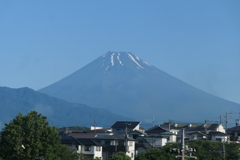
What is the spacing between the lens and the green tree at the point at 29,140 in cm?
4350

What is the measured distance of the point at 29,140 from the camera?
144ft

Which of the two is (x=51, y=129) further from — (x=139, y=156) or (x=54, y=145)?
(x=139, y=156)

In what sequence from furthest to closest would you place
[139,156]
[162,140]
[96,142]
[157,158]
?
[162,140] < [96,142] < [139,156] < [157,158]

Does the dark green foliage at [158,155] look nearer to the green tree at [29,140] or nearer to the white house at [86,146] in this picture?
the white house at [86,146]

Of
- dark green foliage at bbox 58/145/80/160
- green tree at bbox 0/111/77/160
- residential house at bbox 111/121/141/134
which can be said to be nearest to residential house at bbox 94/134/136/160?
dark green foliage at bbox 58/145/80/160

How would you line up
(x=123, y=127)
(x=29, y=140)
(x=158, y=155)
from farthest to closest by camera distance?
(x=123, y=127) → (x=158, y=155) → (x=29, y=140)

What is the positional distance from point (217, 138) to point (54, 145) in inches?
1693

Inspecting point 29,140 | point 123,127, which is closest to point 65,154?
point 29,140

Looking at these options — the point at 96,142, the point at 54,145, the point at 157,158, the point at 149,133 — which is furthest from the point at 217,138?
the point at 54,145

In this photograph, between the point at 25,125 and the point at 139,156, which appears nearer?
the point at 25,125

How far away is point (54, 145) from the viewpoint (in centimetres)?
4572

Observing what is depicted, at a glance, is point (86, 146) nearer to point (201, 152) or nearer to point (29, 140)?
point (201, 152)

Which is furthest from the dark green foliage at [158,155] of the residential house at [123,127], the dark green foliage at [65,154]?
the residential house at [123,127]

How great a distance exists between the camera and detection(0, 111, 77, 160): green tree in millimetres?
43500
